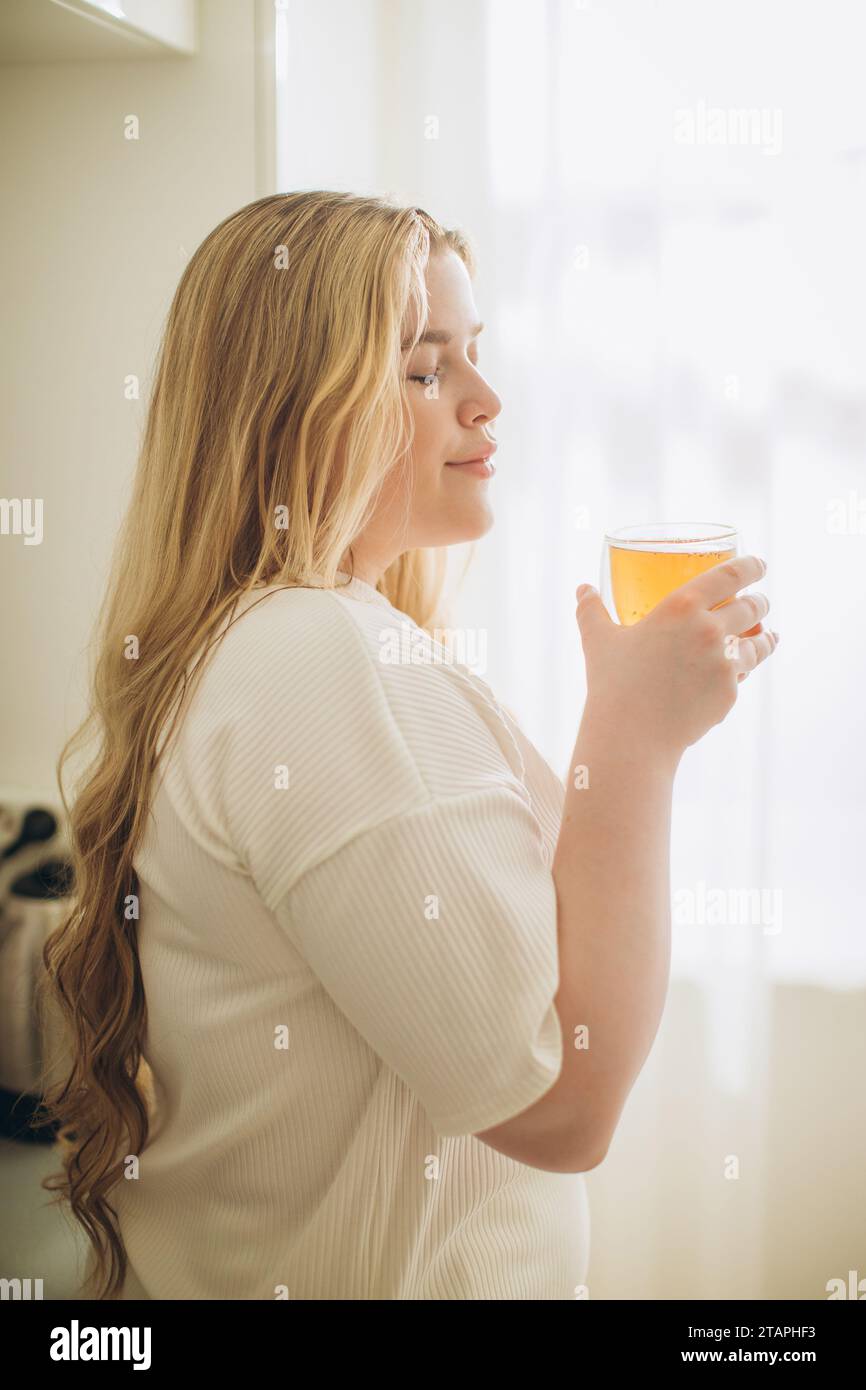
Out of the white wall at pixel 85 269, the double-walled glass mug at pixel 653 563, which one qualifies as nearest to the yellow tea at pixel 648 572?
the double-walled glass mug at pixel 653 563

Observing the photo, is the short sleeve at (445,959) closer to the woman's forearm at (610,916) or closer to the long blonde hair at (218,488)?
the woman's forearm at (610,916)

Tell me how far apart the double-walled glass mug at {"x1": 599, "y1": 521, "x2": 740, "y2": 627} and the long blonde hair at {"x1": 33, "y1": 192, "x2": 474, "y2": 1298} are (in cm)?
21

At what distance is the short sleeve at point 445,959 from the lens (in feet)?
1.96

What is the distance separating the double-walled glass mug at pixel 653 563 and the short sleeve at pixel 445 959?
1.03 ft

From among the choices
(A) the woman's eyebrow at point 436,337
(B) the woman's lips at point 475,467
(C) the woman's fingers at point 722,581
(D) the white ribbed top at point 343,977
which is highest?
(A) the woman's eyebrow at point 436,337

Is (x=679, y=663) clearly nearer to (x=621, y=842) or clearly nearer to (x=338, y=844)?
(x=621, y=842)

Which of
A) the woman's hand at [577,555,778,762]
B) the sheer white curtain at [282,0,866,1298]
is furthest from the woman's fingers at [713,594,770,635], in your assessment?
the sheer white curtain at [282,0,866,1298]

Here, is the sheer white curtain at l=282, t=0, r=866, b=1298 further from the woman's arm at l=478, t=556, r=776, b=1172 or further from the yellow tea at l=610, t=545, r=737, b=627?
the woman's arm at l=478, t=556, r=776, b=1172

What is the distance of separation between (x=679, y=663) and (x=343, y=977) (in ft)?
1.03

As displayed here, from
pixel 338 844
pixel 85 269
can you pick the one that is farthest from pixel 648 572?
pixel 85 269

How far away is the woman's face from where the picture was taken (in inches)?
36.3

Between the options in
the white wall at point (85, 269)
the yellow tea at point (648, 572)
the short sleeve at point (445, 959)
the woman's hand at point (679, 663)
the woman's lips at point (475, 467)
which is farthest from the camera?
the white wall at point (85, 269)

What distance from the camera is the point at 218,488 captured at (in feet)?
2.78
